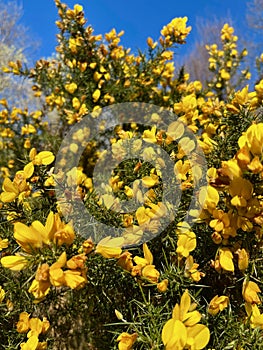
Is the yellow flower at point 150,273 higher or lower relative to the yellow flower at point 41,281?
lower

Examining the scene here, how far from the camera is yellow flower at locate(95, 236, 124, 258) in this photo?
2.44 ft

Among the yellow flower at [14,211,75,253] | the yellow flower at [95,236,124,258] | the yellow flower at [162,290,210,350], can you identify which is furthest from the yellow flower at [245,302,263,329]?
the yellow flower at [14,211,75,253]

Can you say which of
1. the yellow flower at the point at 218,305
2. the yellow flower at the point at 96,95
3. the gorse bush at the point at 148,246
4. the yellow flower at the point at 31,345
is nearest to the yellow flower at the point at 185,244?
the gorse bush at the point at 148,246

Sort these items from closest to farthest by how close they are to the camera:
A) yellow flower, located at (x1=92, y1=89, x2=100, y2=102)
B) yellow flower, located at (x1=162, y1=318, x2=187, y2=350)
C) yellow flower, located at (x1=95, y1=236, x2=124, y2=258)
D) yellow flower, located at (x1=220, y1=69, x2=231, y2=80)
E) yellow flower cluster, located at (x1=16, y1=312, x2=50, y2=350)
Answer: yellow flower, located at (x1=162, y1=318, x2=187, y2=350), yellow flower, located at (x1=95, y1=236, x2=124, y2=258), yellow flower cluster, located at (x1=16, y1=312, x2=50, y2=350), yellow flower, located at (x1=92, y1=89, x2=100, y2=102), yellow flower, located at (x1=220, y1=69, x2=231, y2=80)

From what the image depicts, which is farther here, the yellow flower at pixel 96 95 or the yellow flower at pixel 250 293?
the yellow flower at pixel 96 95

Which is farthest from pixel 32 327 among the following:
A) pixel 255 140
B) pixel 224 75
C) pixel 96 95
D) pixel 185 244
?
pixel 224 75

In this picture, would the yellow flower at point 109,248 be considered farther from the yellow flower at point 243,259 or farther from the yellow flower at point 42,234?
the yellow flower at point 243,259

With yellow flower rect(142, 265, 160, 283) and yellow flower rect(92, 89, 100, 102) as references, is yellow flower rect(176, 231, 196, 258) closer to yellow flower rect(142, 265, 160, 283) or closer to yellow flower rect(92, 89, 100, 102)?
yellow flower rect(142, 265, 160, 283)

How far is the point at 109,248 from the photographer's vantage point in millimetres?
753

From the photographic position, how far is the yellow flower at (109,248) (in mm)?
745

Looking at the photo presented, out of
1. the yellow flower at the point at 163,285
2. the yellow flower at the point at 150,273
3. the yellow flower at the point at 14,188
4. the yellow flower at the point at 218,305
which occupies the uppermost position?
the yellow flower at the point at 14,188

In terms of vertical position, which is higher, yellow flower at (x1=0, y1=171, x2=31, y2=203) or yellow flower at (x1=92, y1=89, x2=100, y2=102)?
Answer: yellow flower at (x1=92, y1=89, x2=100, y2=102)

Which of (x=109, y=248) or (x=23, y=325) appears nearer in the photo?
(x=109, y=248)

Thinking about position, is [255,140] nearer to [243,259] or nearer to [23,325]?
[243,259]
